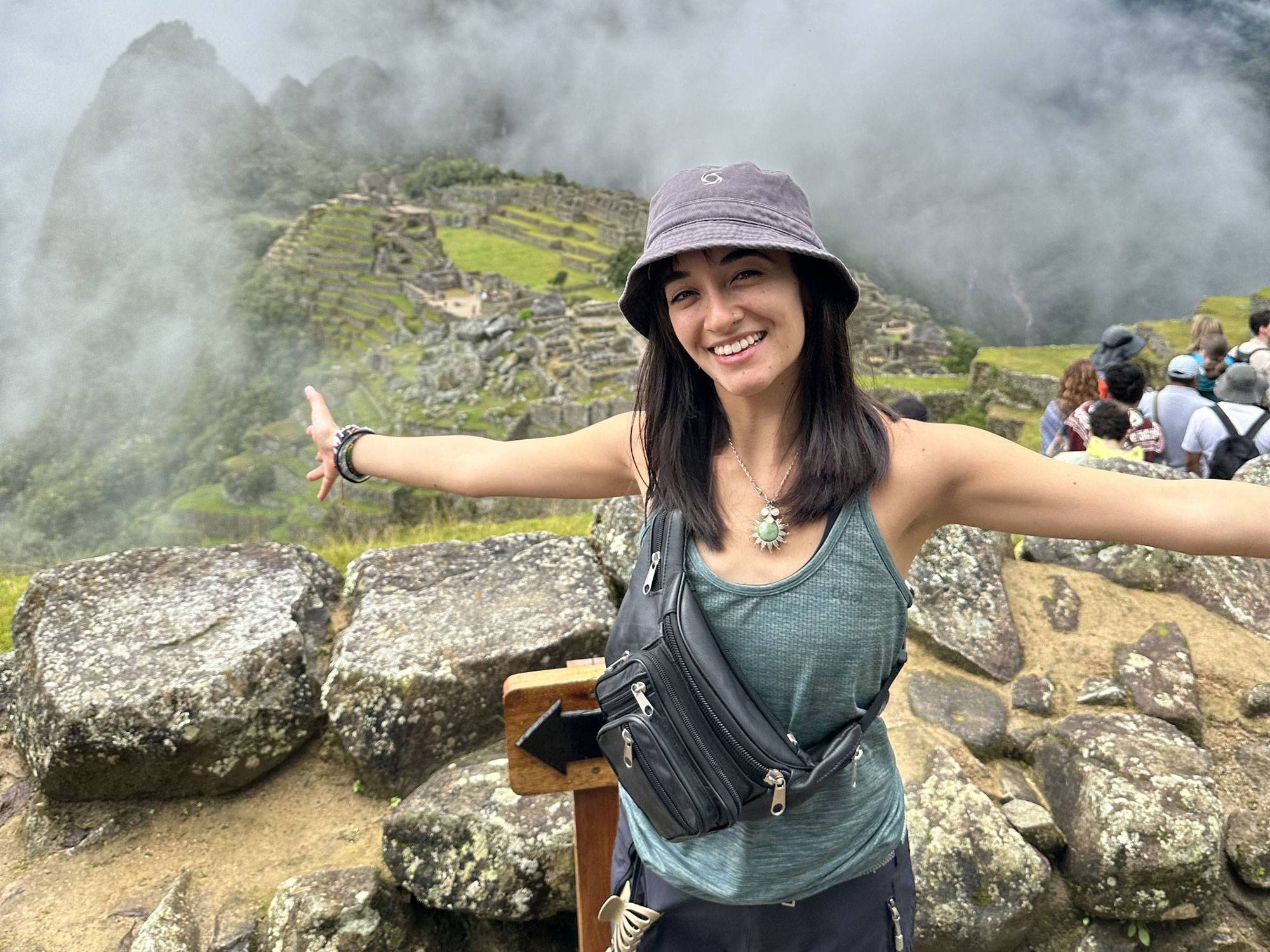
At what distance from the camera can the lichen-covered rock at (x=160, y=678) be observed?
7.26ft

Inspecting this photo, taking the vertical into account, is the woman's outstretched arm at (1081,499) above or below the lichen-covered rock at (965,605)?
above

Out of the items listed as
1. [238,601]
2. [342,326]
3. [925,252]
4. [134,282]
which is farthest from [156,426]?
[238,601]

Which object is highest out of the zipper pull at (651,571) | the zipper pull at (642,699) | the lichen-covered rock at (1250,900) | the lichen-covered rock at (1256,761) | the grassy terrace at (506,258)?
the grassy terrace at (506,258)

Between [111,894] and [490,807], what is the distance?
987 millimetres

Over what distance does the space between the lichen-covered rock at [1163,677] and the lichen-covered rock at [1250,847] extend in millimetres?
273

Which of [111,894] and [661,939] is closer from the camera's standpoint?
[661,939]

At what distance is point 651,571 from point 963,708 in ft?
5.23

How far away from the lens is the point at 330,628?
2725 millimetres

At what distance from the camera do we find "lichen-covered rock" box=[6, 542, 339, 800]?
87.1 inches

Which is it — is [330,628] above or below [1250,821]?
above

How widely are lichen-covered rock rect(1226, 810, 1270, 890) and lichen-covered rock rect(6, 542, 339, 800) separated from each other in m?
2.51

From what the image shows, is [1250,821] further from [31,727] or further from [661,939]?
[31,727]

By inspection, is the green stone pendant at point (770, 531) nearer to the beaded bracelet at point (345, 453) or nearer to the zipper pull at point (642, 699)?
the zipper pull at point (642, 699)

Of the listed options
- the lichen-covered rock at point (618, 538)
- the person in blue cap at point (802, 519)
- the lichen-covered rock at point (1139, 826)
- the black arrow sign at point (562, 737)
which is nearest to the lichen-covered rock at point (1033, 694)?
the lichen-covered rock at point (1139, 826)
